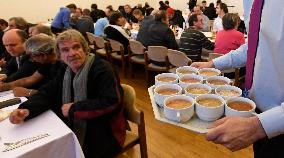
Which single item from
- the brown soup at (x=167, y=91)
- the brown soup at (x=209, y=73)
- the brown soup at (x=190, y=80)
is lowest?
the brown soup at (x=167, y=91)

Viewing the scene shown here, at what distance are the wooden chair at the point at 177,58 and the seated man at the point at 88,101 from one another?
4.90 ft

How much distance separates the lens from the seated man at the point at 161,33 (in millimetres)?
3945

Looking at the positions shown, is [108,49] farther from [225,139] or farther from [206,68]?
[225,139]

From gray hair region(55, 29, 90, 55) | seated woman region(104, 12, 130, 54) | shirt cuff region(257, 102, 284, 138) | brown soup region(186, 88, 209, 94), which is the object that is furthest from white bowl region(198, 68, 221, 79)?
seated woman region(104, 12, 130, 54)

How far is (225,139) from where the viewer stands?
77cm

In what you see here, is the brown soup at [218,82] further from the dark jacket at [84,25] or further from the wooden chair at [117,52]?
the dark jacket at [84,25]

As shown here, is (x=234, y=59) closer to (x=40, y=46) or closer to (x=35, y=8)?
(x=40, y=46)

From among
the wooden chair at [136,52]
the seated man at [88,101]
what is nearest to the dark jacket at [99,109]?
the seated man at [88,101]

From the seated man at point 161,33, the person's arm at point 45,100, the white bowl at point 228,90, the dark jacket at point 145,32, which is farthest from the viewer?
the dark jacket at point 145,32

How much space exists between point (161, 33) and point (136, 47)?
1.48 feet

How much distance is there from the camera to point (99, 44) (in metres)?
4.95

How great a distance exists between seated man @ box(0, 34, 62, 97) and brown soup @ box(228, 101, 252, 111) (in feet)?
5.41

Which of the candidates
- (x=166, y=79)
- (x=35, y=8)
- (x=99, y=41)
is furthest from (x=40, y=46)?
(x=35, y=8)

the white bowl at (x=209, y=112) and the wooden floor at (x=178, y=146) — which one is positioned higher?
the white bowl at (x=209, y=112)
